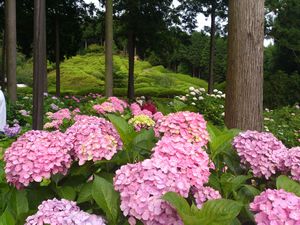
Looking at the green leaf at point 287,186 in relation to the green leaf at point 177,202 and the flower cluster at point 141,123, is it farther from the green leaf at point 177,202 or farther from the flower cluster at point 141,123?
the flower cluster at point 141,123

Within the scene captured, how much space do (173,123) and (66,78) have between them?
1578 inches

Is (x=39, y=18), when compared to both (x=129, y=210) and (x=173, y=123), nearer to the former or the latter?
(x=173, y=123)

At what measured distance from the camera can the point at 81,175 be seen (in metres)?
1.90

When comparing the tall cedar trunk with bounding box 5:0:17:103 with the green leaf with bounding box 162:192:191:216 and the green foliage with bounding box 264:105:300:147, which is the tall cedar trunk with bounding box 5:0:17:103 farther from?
the green leaf with bounding box 162:192:191:216

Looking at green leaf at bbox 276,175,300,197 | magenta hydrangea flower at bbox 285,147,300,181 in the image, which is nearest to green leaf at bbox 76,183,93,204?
green leaf at bbox 276,175,300,197

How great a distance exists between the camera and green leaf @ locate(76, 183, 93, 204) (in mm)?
1673

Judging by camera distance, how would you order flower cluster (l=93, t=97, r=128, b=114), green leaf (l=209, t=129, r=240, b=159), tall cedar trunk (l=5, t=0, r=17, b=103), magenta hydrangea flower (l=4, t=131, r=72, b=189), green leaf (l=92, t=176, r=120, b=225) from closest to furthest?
1. green leaf (l=92, t=176, r=120, b=225)
2. magenta hydrangea flower (l=4, t=131, r=72, b=189)
3. green leaf (l=209, t=129, r=240, b=159)
4. flower cluster (l=93, t=97, r=128, b=114)
5. tall cedar trunk (l=5, t=0, r=17, b=103)

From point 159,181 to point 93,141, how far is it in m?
0.48

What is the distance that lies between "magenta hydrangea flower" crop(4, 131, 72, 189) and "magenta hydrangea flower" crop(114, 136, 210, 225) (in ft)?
1.20

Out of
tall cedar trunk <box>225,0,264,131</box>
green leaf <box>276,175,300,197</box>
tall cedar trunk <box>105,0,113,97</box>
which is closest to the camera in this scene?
green leaf <box>276,175,300,197</box>

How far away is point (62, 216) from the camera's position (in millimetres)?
1343

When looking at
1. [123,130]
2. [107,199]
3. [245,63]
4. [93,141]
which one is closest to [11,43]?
[245,63]

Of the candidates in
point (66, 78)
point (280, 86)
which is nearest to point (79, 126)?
point (280, 86)

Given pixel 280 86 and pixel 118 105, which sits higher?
pixel 118 105
